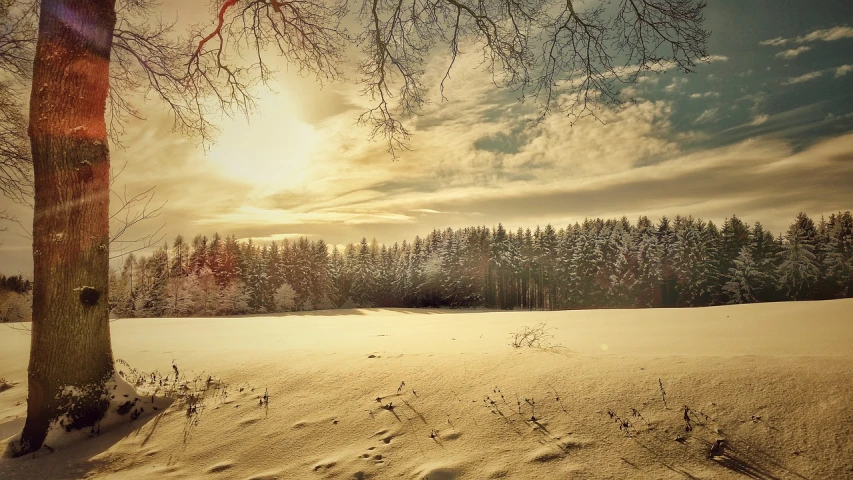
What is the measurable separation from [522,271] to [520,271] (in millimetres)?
411

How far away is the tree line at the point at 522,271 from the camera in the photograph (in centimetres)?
4616

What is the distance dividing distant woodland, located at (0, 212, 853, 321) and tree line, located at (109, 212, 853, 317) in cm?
14

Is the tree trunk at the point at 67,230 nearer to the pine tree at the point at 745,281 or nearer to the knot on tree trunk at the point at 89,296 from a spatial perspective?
the knot on tree trunk at the point at 89,296

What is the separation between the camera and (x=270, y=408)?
397 centimetres

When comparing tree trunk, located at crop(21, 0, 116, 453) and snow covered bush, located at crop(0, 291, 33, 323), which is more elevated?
tree trunk, located at crop(21, 0, 116, 453)

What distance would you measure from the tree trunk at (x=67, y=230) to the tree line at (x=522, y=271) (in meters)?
43.8

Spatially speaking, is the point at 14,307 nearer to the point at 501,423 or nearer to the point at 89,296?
the point at 89,296

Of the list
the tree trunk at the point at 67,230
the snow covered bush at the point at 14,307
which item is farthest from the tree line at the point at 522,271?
the tree trunk at the point at 67,230

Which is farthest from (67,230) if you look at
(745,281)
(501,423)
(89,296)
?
(745,281)

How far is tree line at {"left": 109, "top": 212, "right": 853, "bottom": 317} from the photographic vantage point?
46156 mm

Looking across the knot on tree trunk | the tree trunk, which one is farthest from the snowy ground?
the knot on tree trunk

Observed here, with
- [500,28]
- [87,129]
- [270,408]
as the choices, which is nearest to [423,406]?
[270,408]

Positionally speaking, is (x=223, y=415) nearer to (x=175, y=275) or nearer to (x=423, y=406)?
(x=423, y=406)

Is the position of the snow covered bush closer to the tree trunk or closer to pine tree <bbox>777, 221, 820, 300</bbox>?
the tree trunk
